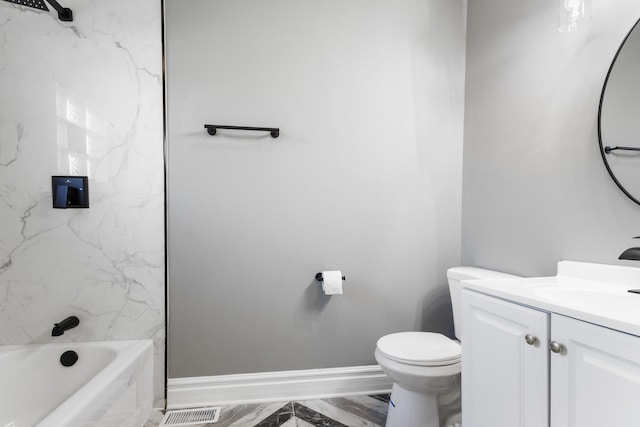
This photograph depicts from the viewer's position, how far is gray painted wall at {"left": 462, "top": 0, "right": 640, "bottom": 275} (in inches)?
48.5

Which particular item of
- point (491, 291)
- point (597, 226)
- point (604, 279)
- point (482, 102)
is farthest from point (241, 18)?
point (604, 279)

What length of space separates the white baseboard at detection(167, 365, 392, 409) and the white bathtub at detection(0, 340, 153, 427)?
183mm

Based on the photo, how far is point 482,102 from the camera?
1851 mm

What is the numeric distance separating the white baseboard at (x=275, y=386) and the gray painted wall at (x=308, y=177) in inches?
2.4

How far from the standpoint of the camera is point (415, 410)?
4.72 feet

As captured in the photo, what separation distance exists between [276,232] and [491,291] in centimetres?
113

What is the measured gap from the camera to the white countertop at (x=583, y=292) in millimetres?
797

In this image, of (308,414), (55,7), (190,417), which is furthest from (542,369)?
(55,7)

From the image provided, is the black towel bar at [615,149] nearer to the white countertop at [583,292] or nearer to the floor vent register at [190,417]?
the white countertop at [583,292]

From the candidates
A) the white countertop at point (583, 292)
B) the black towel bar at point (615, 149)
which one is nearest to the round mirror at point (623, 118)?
the black towel bar at point (615, 149)

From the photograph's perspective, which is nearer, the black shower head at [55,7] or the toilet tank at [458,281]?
the black shower head at [55,7]

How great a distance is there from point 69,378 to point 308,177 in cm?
160

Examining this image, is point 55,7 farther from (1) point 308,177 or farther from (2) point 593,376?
(2) point 593,376

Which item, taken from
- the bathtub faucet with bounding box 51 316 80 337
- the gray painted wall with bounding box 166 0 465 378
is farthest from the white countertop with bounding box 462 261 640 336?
the bathtub faucet with bounding box 51 316 80 337
